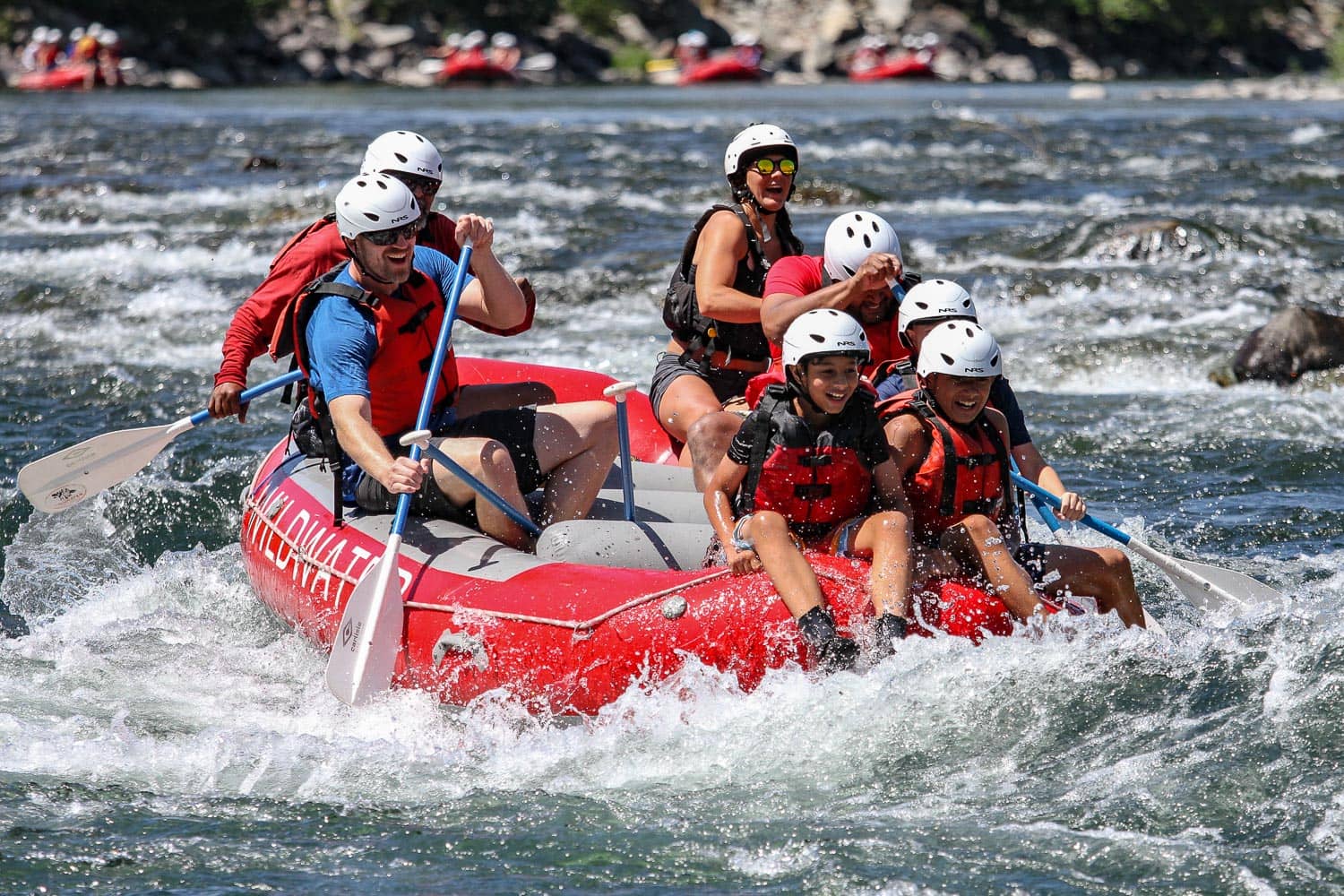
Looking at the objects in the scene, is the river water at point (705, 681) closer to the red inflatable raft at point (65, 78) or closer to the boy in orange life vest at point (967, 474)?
the boy in orange life vest at point (967, 474)

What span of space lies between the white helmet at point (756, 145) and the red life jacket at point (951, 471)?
1.28 meters

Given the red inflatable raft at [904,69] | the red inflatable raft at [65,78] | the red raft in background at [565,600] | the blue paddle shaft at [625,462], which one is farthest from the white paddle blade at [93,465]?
the red inflatable raft at [904,69]

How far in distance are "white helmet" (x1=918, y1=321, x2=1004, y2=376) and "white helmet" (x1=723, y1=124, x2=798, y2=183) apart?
123 cm

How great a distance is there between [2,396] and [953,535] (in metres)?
6.95

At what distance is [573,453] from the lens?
19.6ft

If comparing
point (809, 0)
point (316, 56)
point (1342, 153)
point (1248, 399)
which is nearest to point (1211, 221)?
point (1248, 399)

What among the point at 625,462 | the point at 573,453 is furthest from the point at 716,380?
the point at 573,453

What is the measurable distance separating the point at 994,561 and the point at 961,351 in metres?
0.66

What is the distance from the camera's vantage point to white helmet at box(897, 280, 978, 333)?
216 inches

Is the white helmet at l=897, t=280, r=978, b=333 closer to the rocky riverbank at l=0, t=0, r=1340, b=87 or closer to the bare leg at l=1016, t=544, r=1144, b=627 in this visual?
the bare leg at l=1016, t=544, r=1144, b=627

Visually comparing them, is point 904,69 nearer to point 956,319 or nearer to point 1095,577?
point 956,319

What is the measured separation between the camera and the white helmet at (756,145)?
616cm

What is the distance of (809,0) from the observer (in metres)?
57.3

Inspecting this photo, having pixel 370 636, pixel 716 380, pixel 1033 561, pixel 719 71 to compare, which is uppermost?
pixel 719 71
